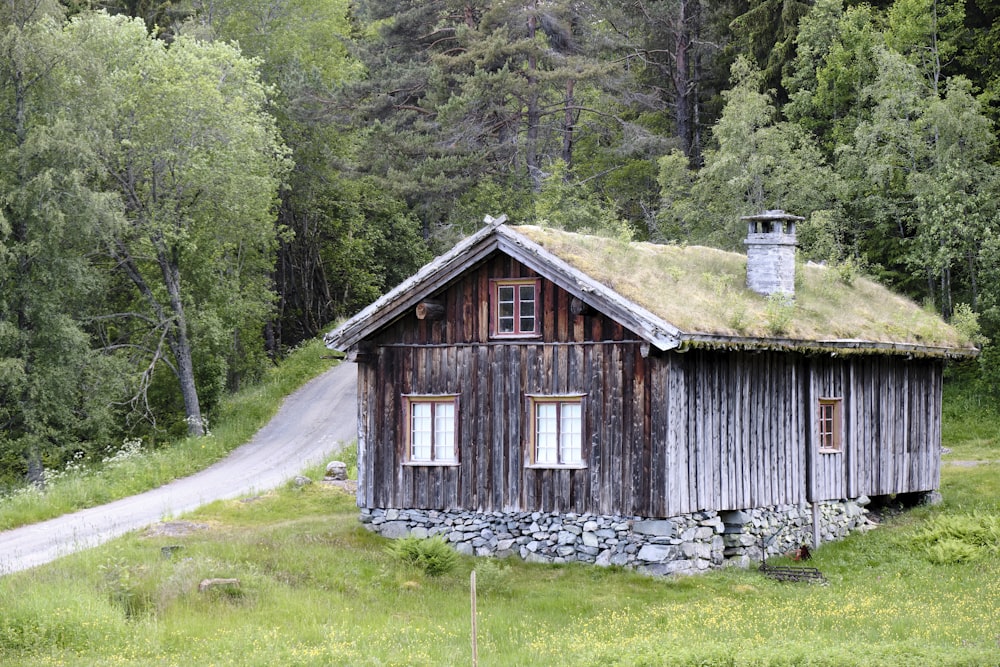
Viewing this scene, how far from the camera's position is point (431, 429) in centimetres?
2612

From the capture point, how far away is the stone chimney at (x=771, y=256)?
27.5 m

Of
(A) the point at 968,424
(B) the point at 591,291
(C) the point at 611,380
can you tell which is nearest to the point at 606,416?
(C) the point at 611,380

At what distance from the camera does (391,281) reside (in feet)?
215

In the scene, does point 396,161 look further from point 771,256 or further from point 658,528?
point 658,528

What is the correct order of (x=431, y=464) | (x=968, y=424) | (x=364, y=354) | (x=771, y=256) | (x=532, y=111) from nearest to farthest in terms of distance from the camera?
(x=431, y=464) → (x=364, y=354) → (x=771, y=256) → (x=968, y=424) → (x=532, y=111)

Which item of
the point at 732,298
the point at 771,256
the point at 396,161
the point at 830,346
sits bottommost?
the point at 830,346

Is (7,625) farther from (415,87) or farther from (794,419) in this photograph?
(415,87)

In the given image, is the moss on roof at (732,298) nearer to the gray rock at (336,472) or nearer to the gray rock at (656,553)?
Result: the gray rock at (656,553)

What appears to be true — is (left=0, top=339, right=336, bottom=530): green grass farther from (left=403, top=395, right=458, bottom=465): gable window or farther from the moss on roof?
the moss on roof

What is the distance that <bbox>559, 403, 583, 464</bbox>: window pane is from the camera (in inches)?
957

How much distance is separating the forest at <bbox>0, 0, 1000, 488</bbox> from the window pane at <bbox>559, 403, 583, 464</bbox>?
476cm

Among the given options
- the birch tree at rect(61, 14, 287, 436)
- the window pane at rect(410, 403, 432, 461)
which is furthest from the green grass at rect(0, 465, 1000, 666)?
the birch tree at rect(61, 14, 287, 436)

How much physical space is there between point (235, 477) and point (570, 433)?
50.2 feet

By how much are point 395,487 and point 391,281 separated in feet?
130
